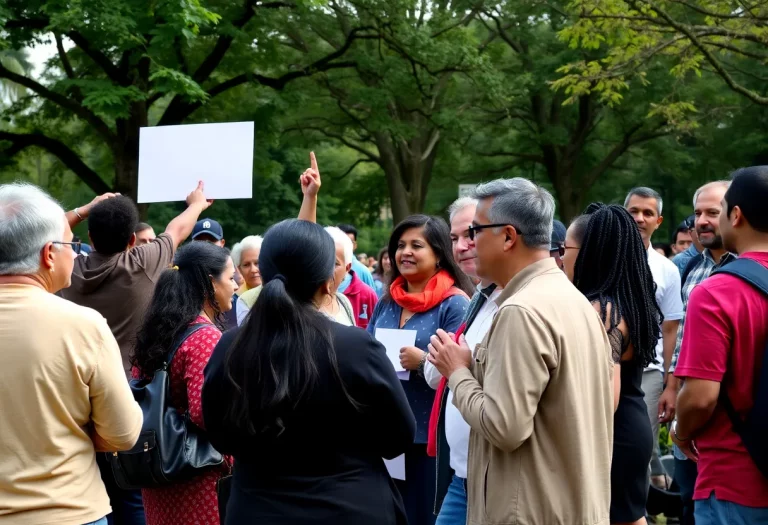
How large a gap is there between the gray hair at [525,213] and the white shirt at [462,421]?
1.60ft

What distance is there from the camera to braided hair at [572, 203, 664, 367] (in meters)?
3.79

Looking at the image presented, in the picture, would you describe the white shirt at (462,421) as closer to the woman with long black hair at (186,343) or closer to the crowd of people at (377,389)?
the crowd of people at (377,389)

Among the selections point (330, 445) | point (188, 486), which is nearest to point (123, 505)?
point (188, 486)

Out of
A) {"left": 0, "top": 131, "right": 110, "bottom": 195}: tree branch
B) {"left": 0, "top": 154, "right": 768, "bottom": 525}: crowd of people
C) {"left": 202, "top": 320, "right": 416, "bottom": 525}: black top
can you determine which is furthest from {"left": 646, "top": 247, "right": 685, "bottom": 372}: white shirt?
{"left": 0, "top": 131, "right": 110, "bottom": 195}: tree branch

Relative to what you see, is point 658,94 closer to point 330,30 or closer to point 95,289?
point 330,30

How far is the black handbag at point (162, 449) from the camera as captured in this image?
3770mm

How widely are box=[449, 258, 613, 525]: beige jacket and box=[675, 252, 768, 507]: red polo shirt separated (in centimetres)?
39

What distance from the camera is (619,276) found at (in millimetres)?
3842

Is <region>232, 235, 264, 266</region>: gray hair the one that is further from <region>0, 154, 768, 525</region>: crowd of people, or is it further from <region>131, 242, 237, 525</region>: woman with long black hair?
<region>0, 154, 768, 525</region>: crowd of people

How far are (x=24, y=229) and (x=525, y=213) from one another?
172cm

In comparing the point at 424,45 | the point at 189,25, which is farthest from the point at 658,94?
the point at 189,25

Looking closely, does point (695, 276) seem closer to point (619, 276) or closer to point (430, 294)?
point (430, 294)

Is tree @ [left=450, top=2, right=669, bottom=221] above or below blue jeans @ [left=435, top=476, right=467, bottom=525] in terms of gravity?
above

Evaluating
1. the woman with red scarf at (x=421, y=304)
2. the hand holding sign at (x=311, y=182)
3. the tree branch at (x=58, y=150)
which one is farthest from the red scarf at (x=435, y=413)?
the tree branch at (x=58, y=150)
